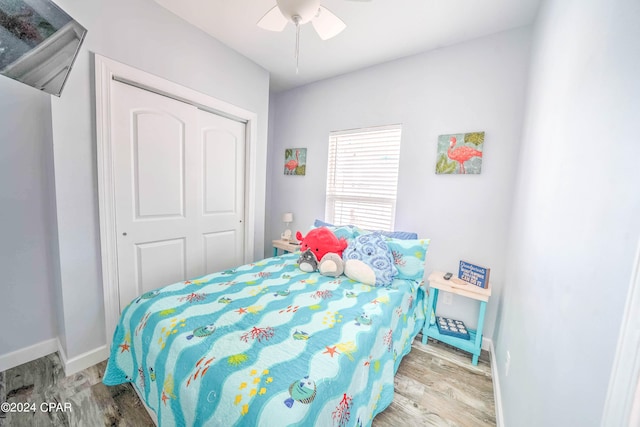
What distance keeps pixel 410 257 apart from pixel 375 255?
33 centimetres

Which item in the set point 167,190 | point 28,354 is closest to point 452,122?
point 167,190

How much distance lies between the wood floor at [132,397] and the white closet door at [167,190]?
590mm

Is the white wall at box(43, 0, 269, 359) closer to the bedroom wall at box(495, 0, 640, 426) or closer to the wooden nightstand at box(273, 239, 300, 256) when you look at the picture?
the wooden nightstand at box(273, 239, 300, 256)

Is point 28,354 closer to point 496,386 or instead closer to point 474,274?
point 496,386

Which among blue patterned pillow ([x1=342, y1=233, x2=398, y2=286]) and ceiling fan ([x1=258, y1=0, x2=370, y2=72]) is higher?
ceiling fan ([x1=258, y1=0, x2=370, y2=72])

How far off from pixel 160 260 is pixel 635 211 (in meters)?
2.74

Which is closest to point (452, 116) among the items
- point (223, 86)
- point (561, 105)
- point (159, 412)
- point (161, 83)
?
point (561, 105)

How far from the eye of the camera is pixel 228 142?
8.55 feet

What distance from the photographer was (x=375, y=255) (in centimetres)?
198

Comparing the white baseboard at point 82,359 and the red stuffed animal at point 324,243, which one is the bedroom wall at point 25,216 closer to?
the white baseboard at point 82,359

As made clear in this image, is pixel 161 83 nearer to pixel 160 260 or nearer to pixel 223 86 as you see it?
pixel 223 86

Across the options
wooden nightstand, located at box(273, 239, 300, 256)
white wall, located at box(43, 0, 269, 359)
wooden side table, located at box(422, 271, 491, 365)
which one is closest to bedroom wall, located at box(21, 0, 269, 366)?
white wall, located at box(43, 0, 269, 359)

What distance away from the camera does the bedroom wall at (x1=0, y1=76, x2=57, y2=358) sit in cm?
162

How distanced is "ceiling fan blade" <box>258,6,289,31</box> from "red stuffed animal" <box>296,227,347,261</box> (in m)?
1.64
